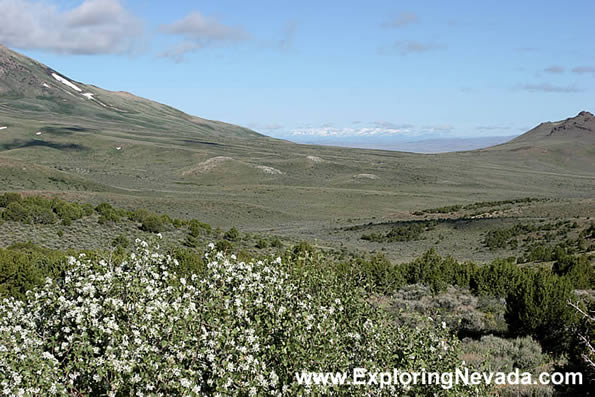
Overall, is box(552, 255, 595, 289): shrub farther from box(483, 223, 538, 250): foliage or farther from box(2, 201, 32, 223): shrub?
box(2, 201, 32, 223): shrub

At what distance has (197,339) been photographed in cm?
604

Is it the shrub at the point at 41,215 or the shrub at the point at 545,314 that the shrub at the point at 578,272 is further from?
the shrub at the point at 41,215

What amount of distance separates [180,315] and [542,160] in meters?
167

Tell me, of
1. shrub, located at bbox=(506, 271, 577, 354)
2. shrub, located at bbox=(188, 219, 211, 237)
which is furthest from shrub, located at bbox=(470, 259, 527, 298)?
shrub, located at bbox=(188, 219, 211, 237)

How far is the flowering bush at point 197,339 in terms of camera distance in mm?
5688

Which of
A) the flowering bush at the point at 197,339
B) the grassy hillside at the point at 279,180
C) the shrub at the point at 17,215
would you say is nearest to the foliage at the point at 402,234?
the grassy hillside at the point at 279,180

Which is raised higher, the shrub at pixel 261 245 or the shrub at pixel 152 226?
the shrub at pixel 152 226

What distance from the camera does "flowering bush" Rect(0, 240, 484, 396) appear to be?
18.7 ft

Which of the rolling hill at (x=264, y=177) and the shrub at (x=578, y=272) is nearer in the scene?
the shrub at (x=578, y=272)

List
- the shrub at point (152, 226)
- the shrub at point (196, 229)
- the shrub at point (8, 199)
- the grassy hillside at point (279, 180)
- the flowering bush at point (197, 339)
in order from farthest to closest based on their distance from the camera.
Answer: the grassy hillside at point (279, 180) → the shrub at point (8, 199) → the shrub at point (196, 229) → the shrub at point (152, 226) → the flowering bush at point (197, 339)

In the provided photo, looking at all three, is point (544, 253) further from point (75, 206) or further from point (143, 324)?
point (143, 324)

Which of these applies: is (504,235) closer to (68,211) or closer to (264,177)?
(68,211)

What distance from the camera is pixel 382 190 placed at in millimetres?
93188

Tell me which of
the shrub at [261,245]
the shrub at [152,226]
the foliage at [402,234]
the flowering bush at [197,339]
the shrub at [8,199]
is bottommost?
the foliage at [402,234]
